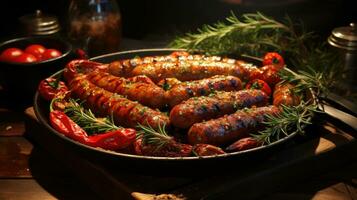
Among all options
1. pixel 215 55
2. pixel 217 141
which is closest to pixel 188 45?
pixel 215 55

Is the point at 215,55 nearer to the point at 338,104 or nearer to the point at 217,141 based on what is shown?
the point at 338,104

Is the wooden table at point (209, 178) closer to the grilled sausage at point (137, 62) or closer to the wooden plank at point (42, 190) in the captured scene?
the wooden plank at point (42, 190)

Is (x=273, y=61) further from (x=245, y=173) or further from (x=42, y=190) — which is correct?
(x=42, y=190)

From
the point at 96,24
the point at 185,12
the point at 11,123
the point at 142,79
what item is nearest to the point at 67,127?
the point at 142,79

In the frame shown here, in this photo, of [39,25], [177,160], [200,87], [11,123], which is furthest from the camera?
[39,25]

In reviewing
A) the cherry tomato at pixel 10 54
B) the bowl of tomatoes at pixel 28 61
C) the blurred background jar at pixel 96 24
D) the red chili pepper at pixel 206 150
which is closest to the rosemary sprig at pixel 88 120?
the red chili pepper at pixel 206 150
